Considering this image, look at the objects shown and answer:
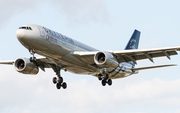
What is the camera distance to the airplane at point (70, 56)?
31.0 meters

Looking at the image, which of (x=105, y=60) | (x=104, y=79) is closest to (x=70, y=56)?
(x=105, y=60)

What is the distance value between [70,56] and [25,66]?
5.79 metres

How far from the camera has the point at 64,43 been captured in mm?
32781

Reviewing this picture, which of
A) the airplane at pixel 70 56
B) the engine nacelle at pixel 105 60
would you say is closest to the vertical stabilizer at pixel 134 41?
the airplane at pixel 70 56

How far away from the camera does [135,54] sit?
35.6 m

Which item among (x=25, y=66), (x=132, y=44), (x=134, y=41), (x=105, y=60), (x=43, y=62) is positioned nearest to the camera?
(x=105, y=60)

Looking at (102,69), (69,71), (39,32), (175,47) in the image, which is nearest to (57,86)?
(69,71)

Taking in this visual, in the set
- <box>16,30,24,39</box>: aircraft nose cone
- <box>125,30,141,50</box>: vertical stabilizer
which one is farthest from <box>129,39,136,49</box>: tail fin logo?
<box>16,30,24,39</box>: aircraft nose cone

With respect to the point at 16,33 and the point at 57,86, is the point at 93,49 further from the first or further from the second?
the point at 16,33

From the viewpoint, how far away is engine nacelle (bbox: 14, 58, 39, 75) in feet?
120

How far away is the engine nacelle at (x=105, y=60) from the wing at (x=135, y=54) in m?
0.61

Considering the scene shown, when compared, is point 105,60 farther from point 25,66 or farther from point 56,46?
point 25,66

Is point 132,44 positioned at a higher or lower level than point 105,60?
higher

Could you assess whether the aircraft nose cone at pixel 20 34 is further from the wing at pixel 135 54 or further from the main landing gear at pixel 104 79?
the main landing gear at pixel 104 79
